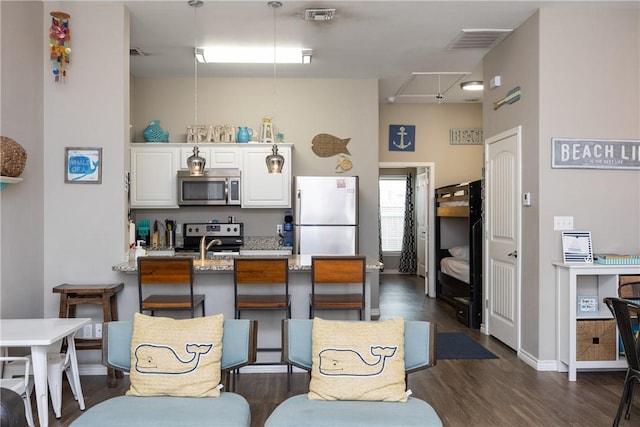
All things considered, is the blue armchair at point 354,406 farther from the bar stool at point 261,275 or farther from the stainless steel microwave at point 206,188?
the stainless steel microwave at point 206,188

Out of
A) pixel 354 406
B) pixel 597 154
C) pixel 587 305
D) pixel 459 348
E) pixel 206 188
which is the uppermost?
pixel 597 154

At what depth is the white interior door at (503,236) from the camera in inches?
176

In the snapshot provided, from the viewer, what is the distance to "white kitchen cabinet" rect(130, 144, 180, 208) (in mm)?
5762

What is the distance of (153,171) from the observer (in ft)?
18.9

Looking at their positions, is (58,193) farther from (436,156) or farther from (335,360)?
(436,156)

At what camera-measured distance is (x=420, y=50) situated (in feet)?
17.1

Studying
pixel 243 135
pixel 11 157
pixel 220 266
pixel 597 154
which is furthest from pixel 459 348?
pixel 11 157

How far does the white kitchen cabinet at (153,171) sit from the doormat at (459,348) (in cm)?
348

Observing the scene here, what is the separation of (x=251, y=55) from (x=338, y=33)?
1114 mm

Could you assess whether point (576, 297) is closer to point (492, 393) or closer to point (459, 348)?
point (492, 393)

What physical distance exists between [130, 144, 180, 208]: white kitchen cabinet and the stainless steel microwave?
12 centimetres

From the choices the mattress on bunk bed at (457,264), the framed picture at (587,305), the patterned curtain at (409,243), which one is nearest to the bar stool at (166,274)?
the framed picture at (587,305)

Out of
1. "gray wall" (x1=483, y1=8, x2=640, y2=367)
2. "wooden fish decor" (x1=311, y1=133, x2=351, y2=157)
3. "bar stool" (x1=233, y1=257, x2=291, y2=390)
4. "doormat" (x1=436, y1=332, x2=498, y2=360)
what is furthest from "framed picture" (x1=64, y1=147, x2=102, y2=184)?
"gray wall" (x1=483, y1=8, x2=640, y2=367)

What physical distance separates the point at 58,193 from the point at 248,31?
2266mm
